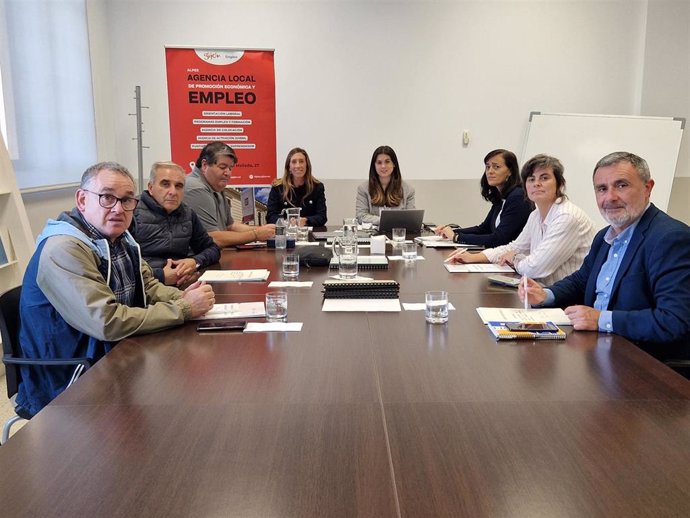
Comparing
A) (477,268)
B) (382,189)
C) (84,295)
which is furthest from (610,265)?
(382,189)

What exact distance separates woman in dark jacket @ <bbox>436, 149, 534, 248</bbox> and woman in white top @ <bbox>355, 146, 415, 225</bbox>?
92 cm

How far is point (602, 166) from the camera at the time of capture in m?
2.26

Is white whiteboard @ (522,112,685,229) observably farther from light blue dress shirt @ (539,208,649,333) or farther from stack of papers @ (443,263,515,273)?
light blue dress shirt @ (539,208,649,333)

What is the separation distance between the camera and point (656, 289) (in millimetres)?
2020

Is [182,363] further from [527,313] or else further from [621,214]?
[621,214]

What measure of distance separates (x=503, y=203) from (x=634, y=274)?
230cm

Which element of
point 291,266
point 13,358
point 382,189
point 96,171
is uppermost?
point 96,171

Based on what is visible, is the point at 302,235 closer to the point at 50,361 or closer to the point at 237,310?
the point at 237,310

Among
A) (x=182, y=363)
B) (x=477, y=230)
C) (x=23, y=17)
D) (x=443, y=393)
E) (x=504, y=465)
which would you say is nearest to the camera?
(x=504, y=465)

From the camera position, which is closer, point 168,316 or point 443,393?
point 443,393

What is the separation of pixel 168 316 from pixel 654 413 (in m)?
1.44

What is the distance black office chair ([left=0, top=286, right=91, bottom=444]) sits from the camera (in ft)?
6.21

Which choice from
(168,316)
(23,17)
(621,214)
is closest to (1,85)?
(23,17)

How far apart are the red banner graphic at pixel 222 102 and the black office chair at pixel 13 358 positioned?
3.92 metres
